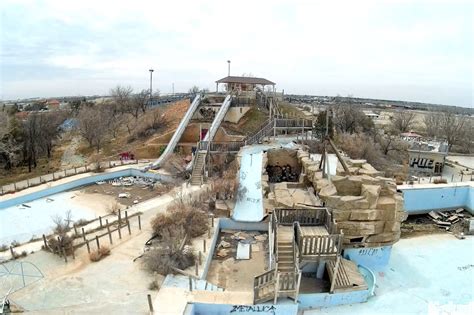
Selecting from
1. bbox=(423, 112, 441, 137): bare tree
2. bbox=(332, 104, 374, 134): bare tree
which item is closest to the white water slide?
bbox=(332, 104, 374, 134): bare tree

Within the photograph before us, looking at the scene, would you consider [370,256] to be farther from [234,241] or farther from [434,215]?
[434,215]

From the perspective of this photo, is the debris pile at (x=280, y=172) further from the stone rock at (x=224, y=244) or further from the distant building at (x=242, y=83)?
the distant building at (x=242, y=83)

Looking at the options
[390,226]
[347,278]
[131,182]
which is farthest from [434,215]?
[131,182]

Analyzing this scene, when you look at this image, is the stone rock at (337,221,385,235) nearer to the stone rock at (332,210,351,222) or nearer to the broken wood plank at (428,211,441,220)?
the stone rock at (332,210,351,222)

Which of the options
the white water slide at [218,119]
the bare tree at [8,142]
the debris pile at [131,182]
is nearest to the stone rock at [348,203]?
the debris pile at [131,182]

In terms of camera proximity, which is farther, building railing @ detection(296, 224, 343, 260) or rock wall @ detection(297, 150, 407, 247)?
rock wall @ detection(297, 150, 407, 247)

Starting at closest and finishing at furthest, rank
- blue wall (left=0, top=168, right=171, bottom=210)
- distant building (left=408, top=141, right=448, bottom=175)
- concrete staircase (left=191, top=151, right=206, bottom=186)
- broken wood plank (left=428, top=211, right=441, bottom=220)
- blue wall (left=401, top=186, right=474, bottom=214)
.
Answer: blue wall (left=0, top=168, right=171, bottom=210) < broken wood plank (left=428, top=211, right=441, bottom=220) < concrete staircase (left=191, top=151, right=206, bottom=186) < blue wall (left=401, top=186, right=474, bottom=214) < distant building (left=408, top=141, right=448, bottom=175)

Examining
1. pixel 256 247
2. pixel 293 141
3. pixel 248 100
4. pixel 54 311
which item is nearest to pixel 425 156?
pixel 293 141
